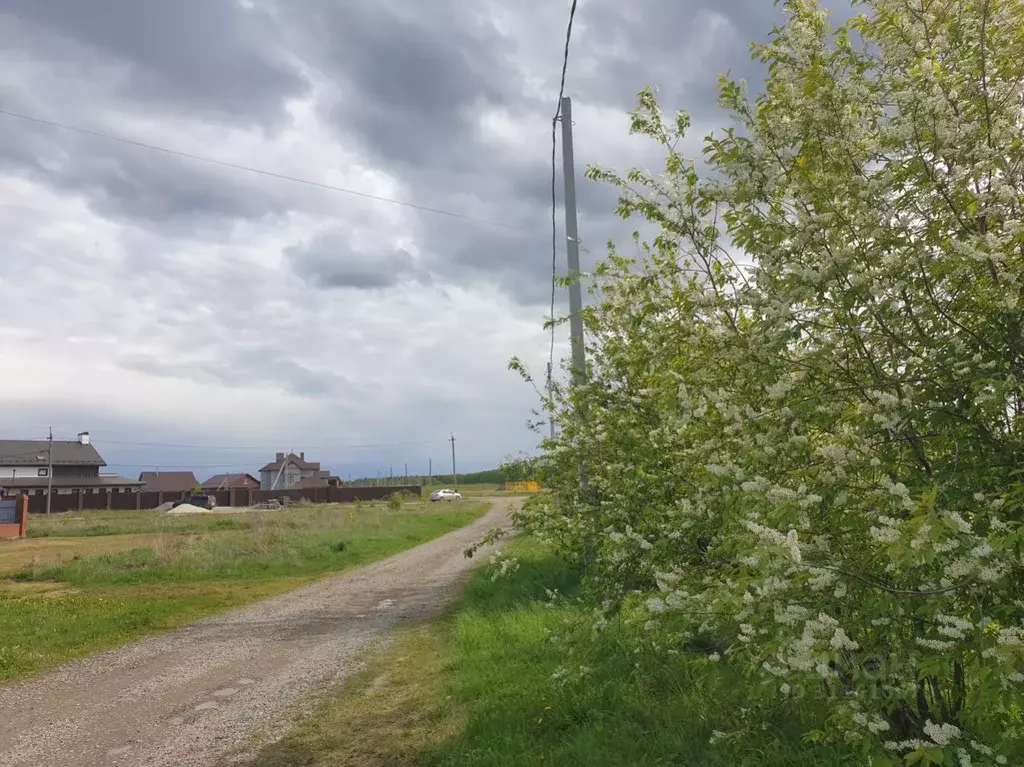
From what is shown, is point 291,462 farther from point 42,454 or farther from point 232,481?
point 42,454

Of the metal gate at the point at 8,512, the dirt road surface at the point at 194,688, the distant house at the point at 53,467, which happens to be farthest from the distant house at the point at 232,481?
the dirt road surface at the point at 194,688

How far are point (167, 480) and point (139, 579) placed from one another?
297 feet

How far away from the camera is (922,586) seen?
2922 mm

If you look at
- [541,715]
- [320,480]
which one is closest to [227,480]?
[320,480]

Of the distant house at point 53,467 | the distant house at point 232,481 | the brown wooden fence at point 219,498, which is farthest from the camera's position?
the distant house at point 232,481

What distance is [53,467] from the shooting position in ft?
277

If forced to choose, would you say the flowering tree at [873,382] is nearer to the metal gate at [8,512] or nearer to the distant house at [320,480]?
the metal gate at [8,512]

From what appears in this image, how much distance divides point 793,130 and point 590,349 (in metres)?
5.49

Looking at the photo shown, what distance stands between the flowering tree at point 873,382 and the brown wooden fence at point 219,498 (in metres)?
75.5

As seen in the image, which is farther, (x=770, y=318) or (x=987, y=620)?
(x=770, y=318)

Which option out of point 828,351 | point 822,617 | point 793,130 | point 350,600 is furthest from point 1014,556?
point 350,600

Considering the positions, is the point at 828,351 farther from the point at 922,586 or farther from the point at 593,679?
the point at 593,679

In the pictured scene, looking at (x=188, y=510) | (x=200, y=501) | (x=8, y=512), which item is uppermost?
(x=8, y=512)

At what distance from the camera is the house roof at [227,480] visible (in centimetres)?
10938
